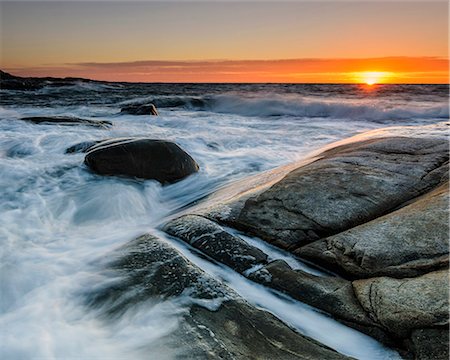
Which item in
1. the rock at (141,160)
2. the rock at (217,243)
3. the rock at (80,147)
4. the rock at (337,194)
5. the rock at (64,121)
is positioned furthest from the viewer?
the rock at (64,121)

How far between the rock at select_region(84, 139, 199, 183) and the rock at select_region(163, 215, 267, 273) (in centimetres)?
214

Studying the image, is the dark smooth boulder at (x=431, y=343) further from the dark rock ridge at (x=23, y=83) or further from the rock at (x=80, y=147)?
the dark rock ridge at (x=23, y=83)

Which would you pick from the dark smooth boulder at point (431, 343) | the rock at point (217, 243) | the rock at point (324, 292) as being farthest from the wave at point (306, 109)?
the dark smooth boulder at point (431, 343)

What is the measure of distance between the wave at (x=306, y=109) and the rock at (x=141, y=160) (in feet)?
47.8

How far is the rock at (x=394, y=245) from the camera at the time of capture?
278cm

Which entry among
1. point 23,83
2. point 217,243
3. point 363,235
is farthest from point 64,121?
point 23,83

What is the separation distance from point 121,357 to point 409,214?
2.27 m

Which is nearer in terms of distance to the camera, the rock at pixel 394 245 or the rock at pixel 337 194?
the rock at pixel 394 245

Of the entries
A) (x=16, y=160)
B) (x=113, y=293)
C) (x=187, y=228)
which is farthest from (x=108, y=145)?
(x=113, y=293)

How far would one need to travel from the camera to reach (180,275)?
9.86ft

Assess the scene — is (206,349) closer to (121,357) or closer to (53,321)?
(121,357)

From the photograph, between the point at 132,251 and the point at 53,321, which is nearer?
the point at 53,321

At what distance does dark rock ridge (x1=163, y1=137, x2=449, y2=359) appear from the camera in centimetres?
249

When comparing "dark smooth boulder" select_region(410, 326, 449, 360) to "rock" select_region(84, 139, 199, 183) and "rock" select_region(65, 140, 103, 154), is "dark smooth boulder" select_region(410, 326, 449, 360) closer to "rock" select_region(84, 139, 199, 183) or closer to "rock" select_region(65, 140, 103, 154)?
"rock" select_region(84, 139, 199, 183)
